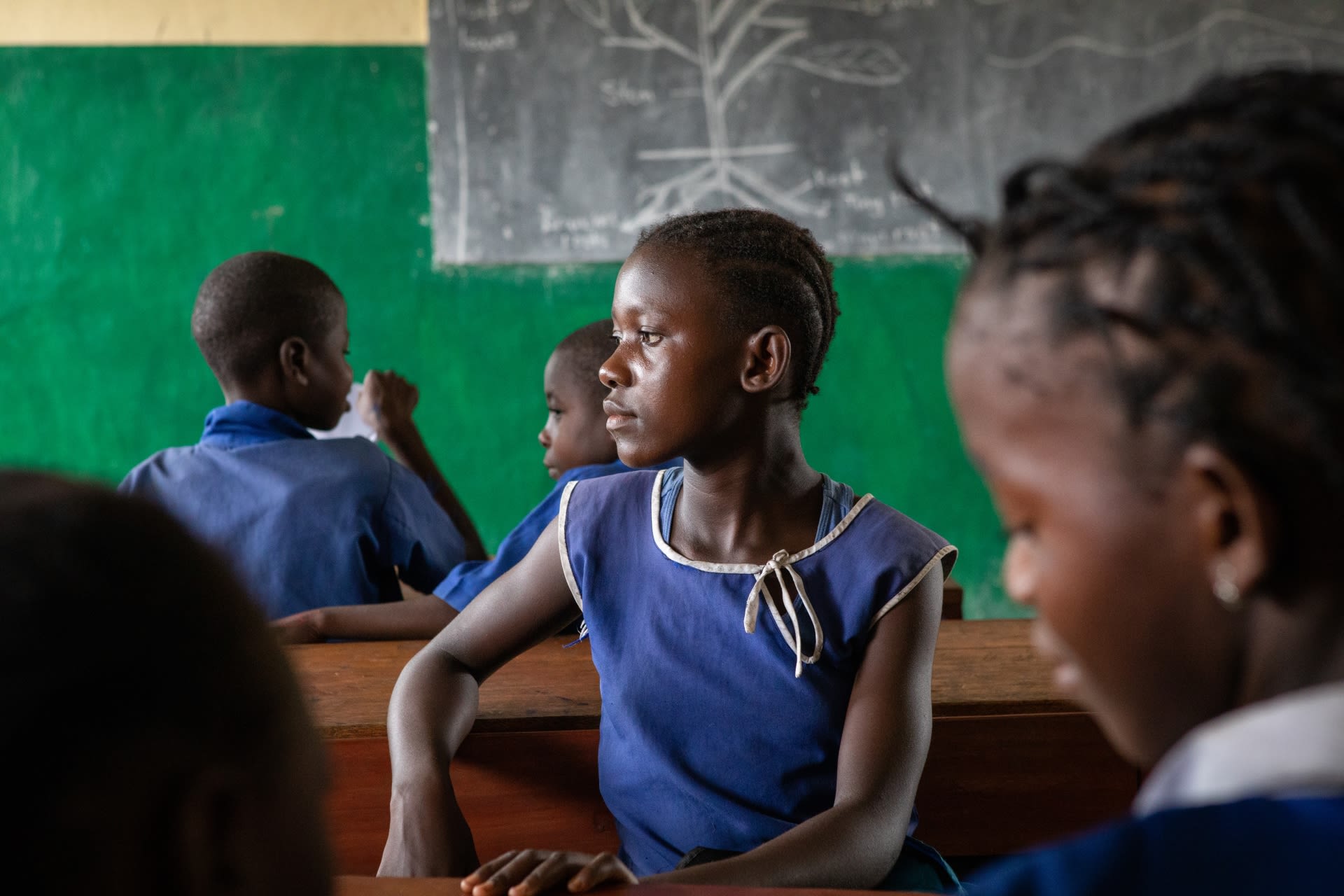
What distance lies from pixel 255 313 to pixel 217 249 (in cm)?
170

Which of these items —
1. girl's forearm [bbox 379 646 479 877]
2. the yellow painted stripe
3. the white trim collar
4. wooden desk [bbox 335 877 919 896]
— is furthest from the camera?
the yellow painted stripe

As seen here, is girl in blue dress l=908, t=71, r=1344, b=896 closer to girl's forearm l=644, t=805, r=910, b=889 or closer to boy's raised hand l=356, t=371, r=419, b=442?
girl's forearm l=644, t=805, r=910, b=889

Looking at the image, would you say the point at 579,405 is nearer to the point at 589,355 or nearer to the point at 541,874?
the point at 589,355

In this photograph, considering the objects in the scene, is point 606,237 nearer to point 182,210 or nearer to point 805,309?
point 182,210

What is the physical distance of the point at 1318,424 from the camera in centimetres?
44

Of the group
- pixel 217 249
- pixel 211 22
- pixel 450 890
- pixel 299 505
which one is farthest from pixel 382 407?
pixel 450 890

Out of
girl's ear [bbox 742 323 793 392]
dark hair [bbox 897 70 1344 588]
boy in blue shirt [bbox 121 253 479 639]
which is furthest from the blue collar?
dark hair [bbox 897 70 1344 588]

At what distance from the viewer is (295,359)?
244 centimetres

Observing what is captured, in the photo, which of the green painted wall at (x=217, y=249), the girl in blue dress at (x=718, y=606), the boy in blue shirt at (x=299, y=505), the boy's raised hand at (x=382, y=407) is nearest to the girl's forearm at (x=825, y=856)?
the girl in blue dress at (x=718, y=606)

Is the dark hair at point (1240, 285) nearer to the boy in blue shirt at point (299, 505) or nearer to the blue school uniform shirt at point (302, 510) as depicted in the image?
the boy in blue shirt at point (299, 505)

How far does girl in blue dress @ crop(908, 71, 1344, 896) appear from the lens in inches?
16.5

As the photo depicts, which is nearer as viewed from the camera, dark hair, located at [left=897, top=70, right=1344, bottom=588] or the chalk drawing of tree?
dark hair, located at [left=897, top=70, right=1344, bottom=588]

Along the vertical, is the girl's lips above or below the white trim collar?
above

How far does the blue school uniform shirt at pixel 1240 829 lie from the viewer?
1.32 ft
